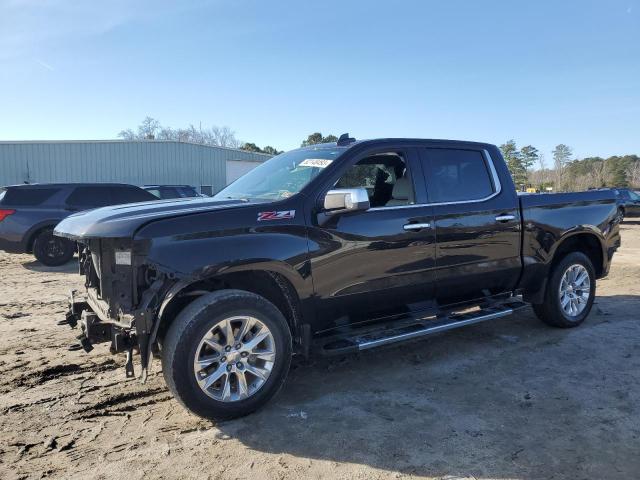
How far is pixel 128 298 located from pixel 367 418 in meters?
1.88

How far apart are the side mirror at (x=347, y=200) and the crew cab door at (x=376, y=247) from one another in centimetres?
15

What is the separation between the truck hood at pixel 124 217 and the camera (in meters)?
3.39

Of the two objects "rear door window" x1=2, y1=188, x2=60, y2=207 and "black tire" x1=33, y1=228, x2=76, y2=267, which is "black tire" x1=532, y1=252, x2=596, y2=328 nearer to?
"black tire" x1=33, y1=228, x2=76, y2=267

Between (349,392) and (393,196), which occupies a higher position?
(393,196)

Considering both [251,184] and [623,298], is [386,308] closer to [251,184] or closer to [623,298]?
[251,184]

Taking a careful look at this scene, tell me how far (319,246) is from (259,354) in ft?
3.05

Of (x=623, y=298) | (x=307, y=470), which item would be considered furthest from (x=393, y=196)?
(x=623, y=298)

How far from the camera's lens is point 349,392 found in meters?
4.12

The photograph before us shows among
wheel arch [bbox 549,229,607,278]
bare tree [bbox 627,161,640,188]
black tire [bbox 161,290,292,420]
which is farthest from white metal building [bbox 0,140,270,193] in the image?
bare tree [bbox 627,161,640,188]

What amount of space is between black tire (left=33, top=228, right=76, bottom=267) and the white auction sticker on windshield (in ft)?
26.3

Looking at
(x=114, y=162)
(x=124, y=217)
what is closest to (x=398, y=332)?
(x=124, y=217)

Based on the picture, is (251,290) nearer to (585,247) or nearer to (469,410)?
(469,410)

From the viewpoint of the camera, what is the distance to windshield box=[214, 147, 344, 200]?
168 inches

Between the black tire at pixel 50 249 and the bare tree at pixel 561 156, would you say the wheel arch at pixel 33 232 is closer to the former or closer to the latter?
the black tire at pixel 50 249
